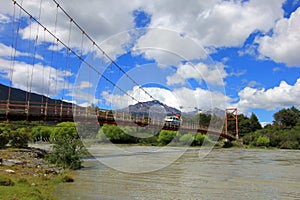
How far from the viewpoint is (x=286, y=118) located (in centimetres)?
9875

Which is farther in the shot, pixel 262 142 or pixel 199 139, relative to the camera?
pixel 262 142

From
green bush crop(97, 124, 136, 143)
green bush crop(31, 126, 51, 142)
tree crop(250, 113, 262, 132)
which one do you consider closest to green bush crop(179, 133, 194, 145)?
green bush crop(97, 124, 136, 143)

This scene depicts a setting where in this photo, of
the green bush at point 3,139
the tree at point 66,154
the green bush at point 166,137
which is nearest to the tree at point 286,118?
the green bush at point 166,137

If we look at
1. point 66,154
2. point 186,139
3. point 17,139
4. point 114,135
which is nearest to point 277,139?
point 186,139

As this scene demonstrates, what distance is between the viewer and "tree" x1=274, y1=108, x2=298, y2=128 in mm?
97281

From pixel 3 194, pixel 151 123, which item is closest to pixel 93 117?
pixel 151 123

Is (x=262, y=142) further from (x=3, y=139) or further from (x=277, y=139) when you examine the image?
(x=3, y=139)

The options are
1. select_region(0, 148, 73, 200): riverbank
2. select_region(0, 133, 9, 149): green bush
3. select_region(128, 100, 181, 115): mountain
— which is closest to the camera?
select_region(0, 148, 73, 200): riverbank

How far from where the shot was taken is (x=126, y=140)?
64.3m

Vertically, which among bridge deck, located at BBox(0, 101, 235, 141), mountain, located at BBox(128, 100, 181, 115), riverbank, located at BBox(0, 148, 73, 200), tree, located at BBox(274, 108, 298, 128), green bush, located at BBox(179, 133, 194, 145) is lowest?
riverbank, located at BBox(0, 148, 73, 200)

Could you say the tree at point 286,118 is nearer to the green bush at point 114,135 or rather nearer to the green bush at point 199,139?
the green bush at point 199,139

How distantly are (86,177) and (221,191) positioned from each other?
7.25 meters

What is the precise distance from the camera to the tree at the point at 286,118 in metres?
97.3

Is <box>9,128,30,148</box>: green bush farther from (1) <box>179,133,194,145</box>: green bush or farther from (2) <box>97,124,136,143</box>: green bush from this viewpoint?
(1) <box>179,133,194,145</box>: green bush
